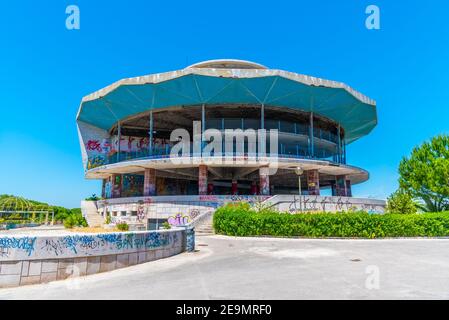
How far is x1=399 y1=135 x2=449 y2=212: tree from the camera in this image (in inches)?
1200

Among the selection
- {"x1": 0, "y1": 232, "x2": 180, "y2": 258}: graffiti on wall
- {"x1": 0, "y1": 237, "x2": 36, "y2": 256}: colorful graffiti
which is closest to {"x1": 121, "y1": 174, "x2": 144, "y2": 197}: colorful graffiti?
{"x1": 0, "y1": 232, "x2": 180, "y2": 258}: graffiti on wall

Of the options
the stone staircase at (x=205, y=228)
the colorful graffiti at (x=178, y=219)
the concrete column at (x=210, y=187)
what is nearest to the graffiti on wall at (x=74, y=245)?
the stone staircase at (x=205, y=228)

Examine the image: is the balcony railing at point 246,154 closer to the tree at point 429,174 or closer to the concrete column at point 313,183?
the concrete column at point 313,183

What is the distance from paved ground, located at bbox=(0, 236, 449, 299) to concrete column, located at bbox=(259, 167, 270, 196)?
16500 millimetres

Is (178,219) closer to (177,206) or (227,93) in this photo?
(177,206)

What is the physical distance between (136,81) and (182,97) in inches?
189

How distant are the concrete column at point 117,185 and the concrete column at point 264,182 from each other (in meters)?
18.7

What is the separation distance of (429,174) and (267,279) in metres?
30.2

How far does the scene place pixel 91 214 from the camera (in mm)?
36156

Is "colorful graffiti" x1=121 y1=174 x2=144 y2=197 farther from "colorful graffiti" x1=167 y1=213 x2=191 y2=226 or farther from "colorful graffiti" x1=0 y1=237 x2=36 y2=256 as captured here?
"colorful graffiti" x1=0 y1=237 x2=36 y2=256

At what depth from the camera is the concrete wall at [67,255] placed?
789 cm

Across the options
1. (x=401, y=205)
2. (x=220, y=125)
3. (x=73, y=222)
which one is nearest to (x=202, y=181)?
(x=220, y=125)

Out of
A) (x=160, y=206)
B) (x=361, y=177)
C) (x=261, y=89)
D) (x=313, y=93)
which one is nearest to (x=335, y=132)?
(x=361, y=177)
